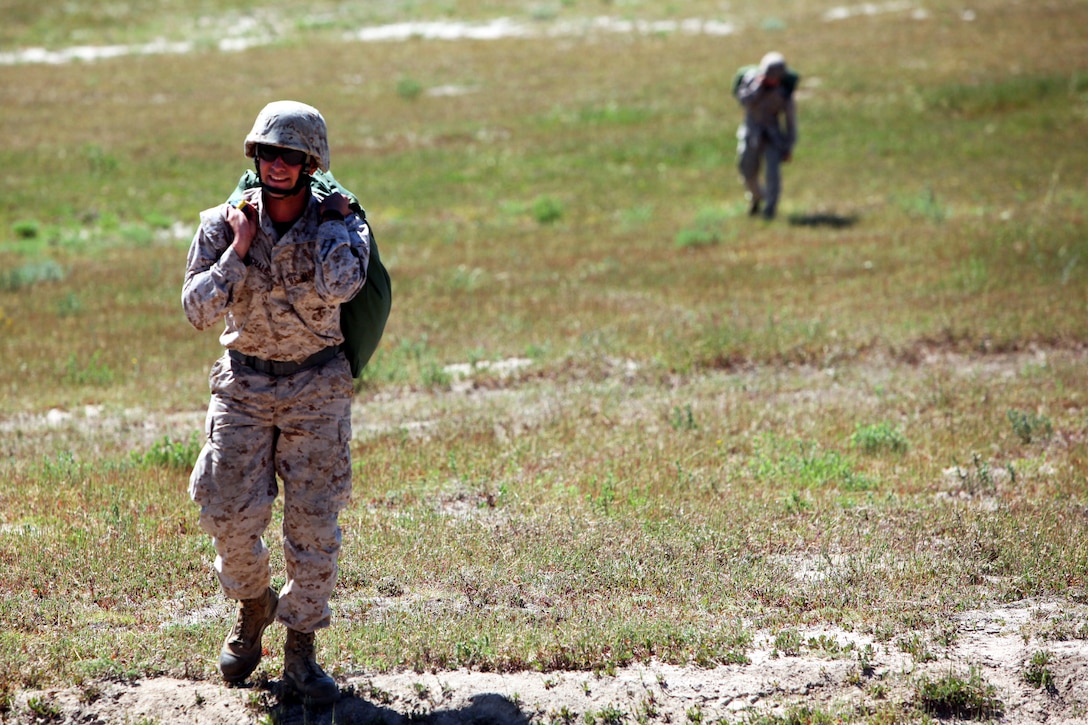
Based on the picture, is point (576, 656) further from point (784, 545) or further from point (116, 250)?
point (116, 250)

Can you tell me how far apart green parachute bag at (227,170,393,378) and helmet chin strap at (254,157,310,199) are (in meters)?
0.07

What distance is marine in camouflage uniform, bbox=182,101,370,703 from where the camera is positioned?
14.6 feet

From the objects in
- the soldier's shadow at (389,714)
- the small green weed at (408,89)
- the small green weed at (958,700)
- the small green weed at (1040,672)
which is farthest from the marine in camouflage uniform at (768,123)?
the small green weed at (408,89)

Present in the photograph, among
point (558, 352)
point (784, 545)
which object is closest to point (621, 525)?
point (784, 545)

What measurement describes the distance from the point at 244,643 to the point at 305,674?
0.32 meters

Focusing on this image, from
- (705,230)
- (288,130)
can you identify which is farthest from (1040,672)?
(705,230)

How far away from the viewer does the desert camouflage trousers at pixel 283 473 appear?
14.9 feet

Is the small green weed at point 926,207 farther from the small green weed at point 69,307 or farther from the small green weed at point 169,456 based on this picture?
the small green weed at point 169,456

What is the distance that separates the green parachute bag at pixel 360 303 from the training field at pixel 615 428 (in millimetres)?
1449

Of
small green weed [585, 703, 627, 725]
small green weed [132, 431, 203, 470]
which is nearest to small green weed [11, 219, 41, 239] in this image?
small green weed [132, 431, 203, 470]

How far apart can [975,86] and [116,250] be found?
71.6 feet

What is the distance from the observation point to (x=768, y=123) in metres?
17.8

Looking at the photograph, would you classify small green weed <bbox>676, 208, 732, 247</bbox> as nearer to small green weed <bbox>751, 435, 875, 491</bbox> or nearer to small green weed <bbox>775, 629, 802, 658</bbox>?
small green weed <bbox>751, 435, 875, 491</bbox>

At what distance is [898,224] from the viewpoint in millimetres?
17453
